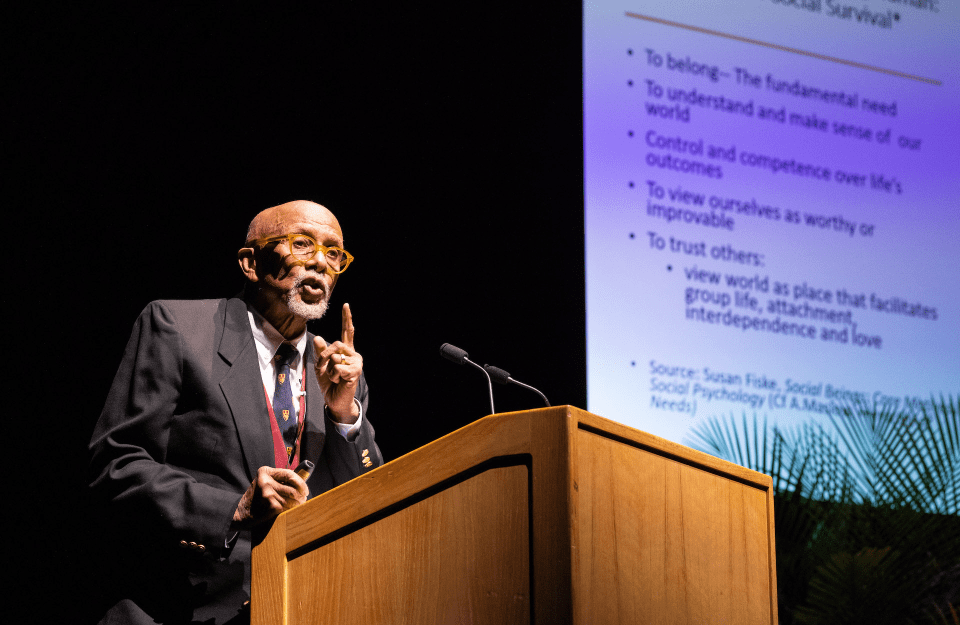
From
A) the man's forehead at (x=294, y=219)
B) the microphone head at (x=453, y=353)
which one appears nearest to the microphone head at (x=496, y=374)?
the microphone head at (x=453, y=353)

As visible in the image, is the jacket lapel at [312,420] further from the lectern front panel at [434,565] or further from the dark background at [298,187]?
the dark background at [298,187]

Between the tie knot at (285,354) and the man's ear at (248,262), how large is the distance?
0.74 feet

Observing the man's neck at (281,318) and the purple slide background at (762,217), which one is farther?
the purple slide background at (762,217)

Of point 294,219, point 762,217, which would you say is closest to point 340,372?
point 294,219

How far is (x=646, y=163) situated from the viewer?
3.90m

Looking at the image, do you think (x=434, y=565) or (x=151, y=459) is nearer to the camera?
(x=434, y=565)

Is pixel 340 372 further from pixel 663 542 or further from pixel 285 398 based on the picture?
pixel 663 542

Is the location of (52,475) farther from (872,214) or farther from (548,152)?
(872,214)

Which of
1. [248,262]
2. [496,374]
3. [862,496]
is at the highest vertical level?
[248,262]

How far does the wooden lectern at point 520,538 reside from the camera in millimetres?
1481

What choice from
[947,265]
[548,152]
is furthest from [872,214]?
[548,152]

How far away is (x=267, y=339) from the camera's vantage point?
256 cm

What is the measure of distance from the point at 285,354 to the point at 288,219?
37cm

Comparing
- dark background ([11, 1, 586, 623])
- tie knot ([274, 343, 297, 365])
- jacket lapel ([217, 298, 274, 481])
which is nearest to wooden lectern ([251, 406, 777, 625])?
jacket lapel ([217, 298, 274, 481])
